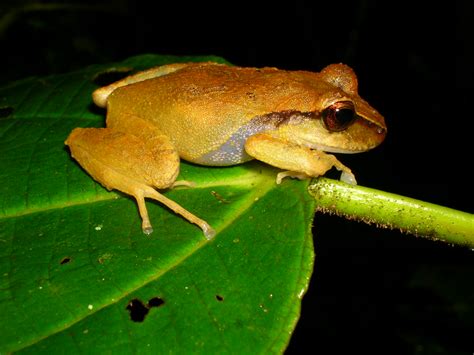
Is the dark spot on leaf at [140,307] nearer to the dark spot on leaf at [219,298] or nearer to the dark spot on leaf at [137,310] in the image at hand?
the dark spot on leaf at [137,310]

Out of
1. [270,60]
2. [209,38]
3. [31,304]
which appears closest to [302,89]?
[31,304]

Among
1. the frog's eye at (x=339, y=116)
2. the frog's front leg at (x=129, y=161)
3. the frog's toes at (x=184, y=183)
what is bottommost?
the frog's toes at (x=184, y=183)

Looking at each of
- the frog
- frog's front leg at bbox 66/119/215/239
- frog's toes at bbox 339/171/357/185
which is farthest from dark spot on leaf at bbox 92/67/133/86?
frog's toes at bbox 339/171/357/185

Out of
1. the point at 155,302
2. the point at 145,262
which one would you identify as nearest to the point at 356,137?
the point at 145,262

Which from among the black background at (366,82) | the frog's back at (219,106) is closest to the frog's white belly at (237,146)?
the frog's back at (219,106)

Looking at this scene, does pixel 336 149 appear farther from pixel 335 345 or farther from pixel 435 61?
pixel 435 61
